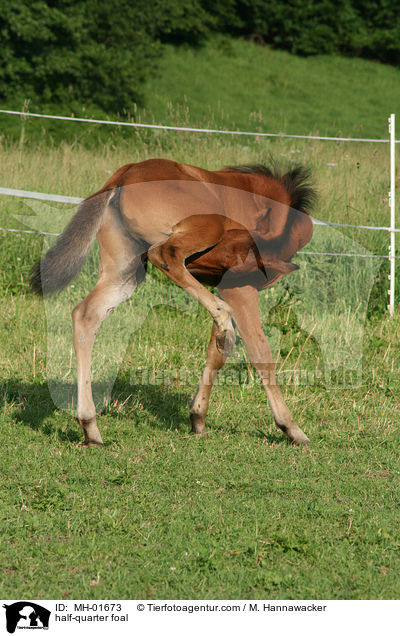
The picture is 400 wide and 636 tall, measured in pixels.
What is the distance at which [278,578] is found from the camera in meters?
3.24

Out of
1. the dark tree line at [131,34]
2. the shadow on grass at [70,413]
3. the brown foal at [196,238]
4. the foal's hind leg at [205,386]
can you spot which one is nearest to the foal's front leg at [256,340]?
the brown foal at [196,238]

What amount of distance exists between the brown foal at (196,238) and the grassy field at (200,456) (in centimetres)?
42

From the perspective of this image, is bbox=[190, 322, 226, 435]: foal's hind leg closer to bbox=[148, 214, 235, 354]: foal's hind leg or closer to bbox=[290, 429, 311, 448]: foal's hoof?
bbox=[148, 214, 235, 354]: foal's hind leg

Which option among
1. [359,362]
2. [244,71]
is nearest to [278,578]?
[359,362]

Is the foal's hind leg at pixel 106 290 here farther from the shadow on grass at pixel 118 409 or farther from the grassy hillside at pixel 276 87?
the grassy hillside at pixel 276 87

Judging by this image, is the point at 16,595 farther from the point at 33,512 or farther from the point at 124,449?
the point at 124,449

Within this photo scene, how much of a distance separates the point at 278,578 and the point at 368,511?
0.93 meters

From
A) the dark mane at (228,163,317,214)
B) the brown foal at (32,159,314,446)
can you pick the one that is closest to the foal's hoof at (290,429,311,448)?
the brown foal at (32,159,314,446)

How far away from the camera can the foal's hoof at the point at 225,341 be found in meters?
3.93

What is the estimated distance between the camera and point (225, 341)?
13.8 feet

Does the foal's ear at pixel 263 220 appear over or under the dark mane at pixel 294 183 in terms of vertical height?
under

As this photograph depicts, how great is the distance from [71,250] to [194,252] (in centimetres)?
93

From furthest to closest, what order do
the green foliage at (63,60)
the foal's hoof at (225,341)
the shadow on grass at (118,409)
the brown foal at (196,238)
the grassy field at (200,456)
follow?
the green foliage at (63,60), the shadow on grass at (118,409), the brown foal at (196,238), the foal's hoof at (225,341), the grassy field at (200,456)
